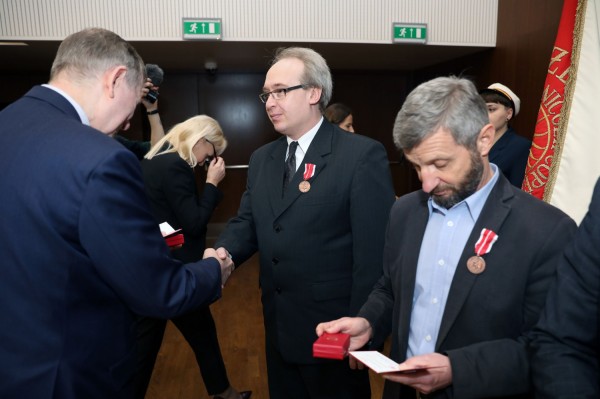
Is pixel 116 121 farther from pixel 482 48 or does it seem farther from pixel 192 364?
pixel 482 48

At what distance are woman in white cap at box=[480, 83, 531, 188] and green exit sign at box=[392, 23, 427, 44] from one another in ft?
6.56

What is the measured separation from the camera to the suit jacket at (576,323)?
0.93 m

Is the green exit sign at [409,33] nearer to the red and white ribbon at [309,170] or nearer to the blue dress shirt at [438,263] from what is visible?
the red and white ribbon at [309,170]

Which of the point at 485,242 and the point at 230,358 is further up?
the point at 485,242

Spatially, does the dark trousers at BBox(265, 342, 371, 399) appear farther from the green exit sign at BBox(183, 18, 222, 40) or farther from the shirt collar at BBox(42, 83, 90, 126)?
the green exit sign at BBox(183, 18, 222, 40)

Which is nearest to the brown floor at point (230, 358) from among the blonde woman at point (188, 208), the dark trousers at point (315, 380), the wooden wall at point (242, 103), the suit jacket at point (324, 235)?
the blonde woman at point (188, 208)

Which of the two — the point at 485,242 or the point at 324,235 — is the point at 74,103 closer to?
the point at 324,235

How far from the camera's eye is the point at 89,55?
53.2 inches

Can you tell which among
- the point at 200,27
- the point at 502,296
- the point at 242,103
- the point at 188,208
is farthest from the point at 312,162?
the point at 242,103

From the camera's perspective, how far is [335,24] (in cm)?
517

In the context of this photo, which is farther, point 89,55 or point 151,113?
point 151,113

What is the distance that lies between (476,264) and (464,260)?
33 mm

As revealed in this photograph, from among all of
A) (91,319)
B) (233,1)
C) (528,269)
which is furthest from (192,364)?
(233,1)

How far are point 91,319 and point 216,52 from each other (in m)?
5.08
